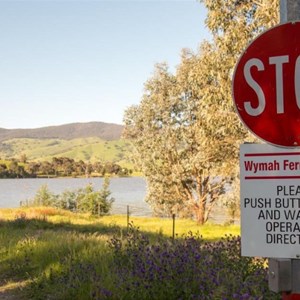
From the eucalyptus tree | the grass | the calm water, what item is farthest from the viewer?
the calm water

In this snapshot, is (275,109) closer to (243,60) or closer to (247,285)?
(243,60)

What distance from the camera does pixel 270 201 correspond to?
2.46 meters

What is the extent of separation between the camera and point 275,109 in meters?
2.37

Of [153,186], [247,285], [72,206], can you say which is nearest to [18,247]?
[247,285]

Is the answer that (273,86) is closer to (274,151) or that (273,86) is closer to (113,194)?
(274,151)

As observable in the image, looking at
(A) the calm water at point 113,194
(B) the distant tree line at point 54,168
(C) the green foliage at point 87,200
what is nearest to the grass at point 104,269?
(A) the calm water at point 113,194

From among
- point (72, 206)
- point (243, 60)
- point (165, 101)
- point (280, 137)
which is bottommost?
point (72, 206)

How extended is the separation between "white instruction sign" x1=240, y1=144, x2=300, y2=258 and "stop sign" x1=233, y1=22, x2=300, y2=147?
0.36 ft

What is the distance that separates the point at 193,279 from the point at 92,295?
1272mm

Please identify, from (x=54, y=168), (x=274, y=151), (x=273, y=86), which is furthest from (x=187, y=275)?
(x=54, y=168)

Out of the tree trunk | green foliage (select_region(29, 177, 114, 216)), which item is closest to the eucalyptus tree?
the tree trunk

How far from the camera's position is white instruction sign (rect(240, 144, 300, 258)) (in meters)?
2.41

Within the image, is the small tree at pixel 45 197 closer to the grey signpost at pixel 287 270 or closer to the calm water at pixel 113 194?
the calm water at pixel 113 194

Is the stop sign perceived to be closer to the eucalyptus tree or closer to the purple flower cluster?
the purple flower cluster
